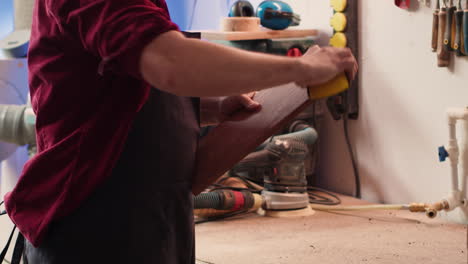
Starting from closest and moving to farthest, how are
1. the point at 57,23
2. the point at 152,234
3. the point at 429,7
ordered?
1. the point at 57,23
2. the point at 152,234
3. the point at 429,7

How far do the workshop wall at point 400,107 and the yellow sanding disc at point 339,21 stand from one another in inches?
3.0

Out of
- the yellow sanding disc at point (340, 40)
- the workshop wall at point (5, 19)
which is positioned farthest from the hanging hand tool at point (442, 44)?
the workshop wall at point (5, 19)

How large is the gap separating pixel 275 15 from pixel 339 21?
0.88 feet

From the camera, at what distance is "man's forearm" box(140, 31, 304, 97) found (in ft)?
2.57

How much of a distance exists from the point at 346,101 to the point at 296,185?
46 centimetres

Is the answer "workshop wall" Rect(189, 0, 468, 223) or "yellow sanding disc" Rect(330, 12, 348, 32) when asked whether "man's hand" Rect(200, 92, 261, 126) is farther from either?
"yellow sanding disc" Rect(330, 12, 348, 32)

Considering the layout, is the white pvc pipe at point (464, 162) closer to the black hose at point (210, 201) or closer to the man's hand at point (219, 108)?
the black hose at point (210, 201)

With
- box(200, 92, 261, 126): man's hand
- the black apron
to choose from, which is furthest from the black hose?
the black apron

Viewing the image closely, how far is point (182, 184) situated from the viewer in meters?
1.06

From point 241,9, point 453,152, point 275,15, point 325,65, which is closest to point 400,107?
point 453,152

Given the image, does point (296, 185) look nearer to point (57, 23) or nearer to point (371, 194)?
point (371, 194)

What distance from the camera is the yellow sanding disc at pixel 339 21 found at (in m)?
2.66

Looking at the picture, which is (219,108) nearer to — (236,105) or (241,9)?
(236,105)

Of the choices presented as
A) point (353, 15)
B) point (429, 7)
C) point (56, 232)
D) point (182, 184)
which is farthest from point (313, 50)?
point (353, 15)
